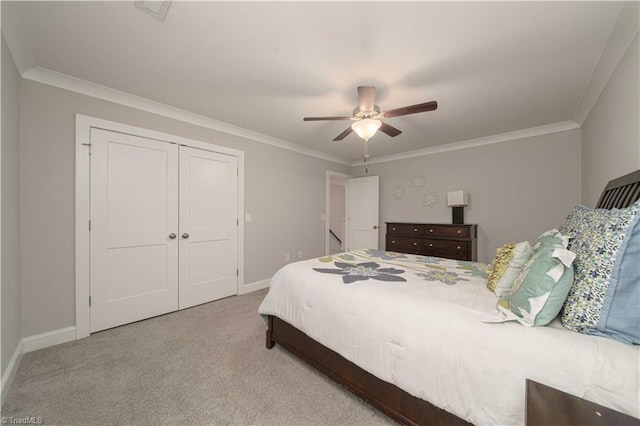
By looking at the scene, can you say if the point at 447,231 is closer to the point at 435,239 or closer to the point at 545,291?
the point at 435,239

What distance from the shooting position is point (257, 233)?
12.2 feet

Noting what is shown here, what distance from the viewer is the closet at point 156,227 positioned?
2.38 metres

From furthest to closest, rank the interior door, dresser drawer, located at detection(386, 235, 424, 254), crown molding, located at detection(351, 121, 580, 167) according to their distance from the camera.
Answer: the interior door
dresser drawer, located at detection(386, 235, 424, 254)
crown molding, located at detection(351, 121, 580, 167)

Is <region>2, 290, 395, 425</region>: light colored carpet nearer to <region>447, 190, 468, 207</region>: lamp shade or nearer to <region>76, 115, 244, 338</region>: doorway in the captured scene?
<region>76, 115, 244, 338</region>: doorway

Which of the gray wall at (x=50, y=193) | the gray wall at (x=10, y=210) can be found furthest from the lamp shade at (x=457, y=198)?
the gray wall at (x=10, y=210)

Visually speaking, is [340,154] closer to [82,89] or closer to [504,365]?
[82,89]

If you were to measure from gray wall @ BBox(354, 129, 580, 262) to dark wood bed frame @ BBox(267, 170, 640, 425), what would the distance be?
1.83 metres

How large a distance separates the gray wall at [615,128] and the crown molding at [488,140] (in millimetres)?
461

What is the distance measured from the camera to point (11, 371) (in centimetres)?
167

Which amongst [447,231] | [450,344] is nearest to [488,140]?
[447,231]

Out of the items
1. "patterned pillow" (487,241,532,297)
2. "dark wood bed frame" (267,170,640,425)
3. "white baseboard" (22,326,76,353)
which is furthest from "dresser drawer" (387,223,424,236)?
"white baseboard" (22,326,76,353)

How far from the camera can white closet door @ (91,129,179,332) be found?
2355 millimetres

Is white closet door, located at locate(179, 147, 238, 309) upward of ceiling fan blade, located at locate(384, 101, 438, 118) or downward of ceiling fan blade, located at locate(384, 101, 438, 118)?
downward

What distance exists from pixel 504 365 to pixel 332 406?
1033 millimetres
